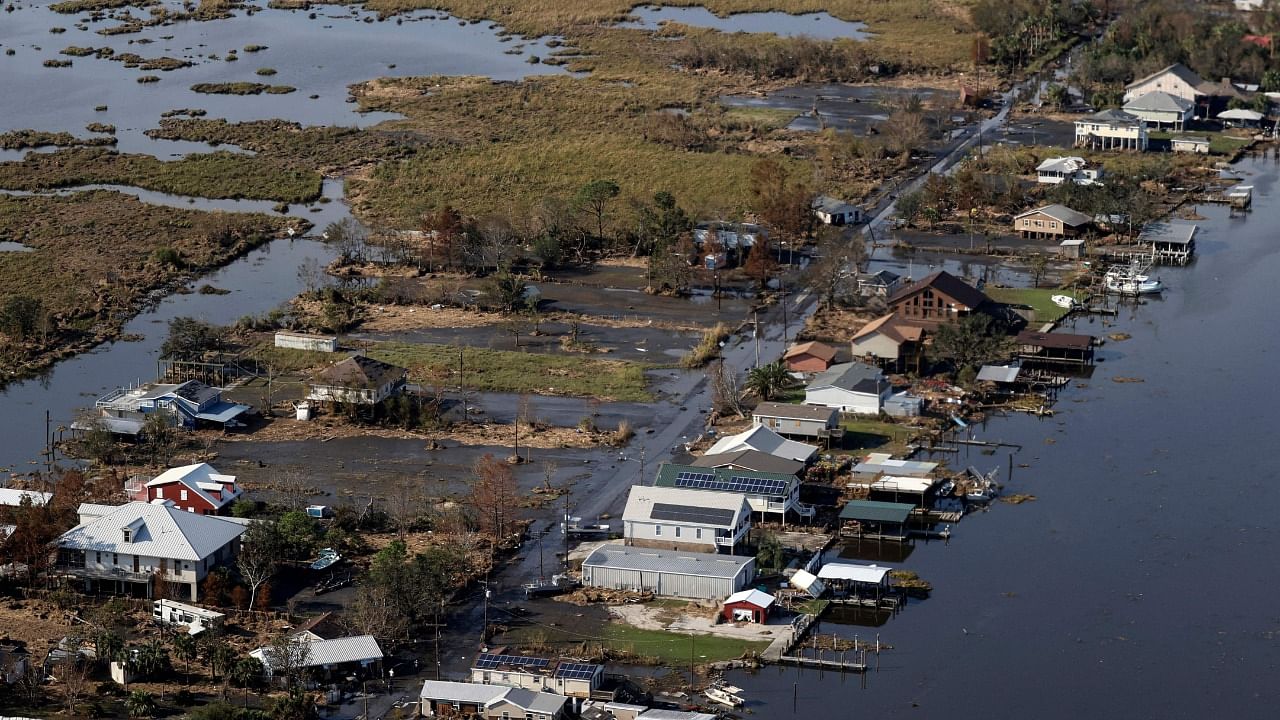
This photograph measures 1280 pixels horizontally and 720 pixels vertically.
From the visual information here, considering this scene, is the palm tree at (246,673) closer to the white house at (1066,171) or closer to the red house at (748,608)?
the red house at (748,608)

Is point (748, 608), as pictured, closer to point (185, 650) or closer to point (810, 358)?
point (185, 650)

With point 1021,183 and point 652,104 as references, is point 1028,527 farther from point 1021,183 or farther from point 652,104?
point 652,104

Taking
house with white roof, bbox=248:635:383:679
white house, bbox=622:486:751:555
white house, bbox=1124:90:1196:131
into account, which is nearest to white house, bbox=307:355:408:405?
white house, bbox=622:486:751:555

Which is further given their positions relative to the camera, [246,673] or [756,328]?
[756,328]

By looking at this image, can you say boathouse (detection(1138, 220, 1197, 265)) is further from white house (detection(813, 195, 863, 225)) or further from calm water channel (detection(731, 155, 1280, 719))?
white house (detection(813, 195, 863, 225))

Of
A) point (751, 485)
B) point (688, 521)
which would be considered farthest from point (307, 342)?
point (688, 521)

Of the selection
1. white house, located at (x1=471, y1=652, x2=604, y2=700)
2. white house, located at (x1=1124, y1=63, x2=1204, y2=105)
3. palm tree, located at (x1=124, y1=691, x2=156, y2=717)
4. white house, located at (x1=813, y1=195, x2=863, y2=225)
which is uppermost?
white house, located at (x1=1124, y1=63, x2=1204, y2=105)

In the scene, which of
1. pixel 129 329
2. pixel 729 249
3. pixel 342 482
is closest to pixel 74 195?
pixel 129 329
